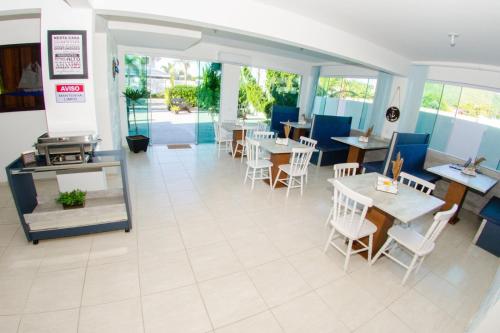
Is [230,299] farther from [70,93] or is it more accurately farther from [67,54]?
[67,54]

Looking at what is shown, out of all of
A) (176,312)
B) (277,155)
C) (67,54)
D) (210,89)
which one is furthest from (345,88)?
(176,312)

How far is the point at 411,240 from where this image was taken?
263 centimetres


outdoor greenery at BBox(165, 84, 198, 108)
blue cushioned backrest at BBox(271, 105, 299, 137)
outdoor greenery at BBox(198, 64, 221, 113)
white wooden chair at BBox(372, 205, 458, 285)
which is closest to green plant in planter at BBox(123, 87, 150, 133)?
outdoor greenery at BBox(198, 64, 221, 113)

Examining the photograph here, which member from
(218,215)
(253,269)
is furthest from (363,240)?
(218,215)

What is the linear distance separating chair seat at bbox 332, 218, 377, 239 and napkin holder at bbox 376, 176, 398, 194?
465mm

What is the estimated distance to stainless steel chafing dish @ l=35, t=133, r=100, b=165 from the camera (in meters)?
2.56

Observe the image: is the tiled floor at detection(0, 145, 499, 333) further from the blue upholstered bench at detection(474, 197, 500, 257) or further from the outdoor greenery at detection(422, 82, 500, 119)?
the outdoor greenery at detection(422, 82, 500, 119)

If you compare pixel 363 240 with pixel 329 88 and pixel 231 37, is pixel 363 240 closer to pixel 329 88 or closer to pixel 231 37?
pixel 231 37

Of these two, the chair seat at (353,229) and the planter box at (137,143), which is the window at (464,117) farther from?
the planter box at (137,143)

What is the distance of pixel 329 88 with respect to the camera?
8.46m

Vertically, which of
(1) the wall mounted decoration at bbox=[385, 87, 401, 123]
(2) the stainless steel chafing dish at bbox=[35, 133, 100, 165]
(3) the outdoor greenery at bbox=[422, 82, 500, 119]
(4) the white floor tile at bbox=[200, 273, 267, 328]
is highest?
(3) the outdoor greenery at bbox=[422, 82, 500, 119]

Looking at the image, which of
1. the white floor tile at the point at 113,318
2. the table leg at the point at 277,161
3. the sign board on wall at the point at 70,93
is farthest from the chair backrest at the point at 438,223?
the sign board on wall at the point at 70,93

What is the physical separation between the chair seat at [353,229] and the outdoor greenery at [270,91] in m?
6.40

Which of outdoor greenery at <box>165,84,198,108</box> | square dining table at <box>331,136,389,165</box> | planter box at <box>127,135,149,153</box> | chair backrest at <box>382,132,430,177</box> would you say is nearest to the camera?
Result: chair backrest at <box>382,132,430,177</box>
